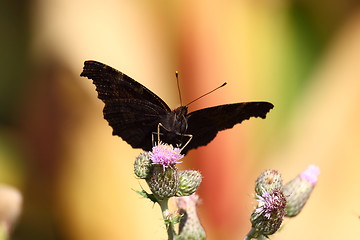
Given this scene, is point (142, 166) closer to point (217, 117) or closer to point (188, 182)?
point (188, 182)

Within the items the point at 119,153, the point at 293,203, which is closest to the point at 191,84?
the point at 119,153

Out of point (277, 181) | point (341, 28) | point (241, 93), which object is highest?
point (341, 28)

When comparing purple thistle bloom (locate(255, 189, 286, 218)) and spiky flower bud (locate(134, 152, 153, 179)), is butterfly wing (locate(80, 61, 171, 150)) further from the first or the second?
purple thistle bloom (locate(255, 189, 286, 218))

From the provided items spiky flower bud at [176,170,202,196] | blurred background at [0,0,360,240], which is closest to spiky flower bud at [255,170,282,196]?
spiky flower bud at [176,170,202,196]

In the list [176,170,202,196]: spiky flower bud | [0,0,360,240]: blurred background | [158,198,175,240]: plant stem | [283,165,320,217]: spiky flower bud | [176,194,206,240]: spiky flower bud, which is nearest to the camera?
[158,198,175,240]: plant stem

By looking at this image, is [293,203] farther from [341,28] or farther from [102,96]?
[341,28]

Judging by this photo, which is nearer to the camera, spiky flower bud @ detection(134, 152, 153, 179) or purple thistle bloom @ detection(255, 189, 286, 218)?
purple thistle bloom @ detection(255, 189, 286, 218)

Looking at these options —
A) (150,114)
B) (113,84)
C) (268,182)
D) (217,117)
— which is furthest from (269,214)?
(113,84)

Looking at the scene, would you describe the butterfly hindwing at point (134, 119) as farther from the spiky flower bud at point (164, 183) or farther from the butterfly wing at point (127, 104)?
the spiky flower bud at point (164, 183)
